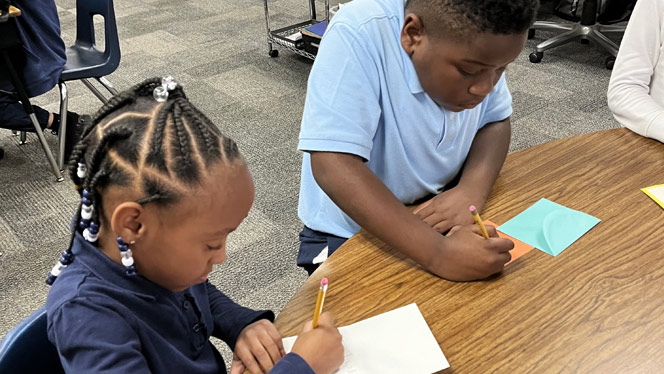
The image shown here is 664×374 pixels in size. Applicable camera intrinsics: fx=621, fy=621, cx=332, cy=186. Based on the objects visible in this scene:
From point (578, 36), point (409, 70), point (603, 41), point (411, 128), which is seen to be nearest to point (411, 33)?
point (409, 70)

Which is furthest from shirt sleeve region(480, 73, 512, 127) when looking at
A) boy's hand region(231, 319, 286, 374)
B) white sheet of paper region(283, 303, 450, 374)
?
boy's hand region(231, 319, 286, 374)

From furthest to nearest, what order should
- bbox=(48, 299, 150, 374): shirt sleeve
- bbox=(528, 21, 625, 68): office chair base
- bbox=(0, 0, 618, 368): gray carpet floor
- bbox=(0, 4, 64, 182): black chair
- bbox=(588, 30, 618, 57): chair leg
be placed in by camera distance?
bbox=(528, 21, 625, 68): office chair base → bbox=(588, 30, 618, 57): chair leg → bbox=(0, 4, 64, 182): black chair → bbox=(0, 0, 618, 368): gray carpet floor → bbox=(48, 299, 150, 374): shirt sleeve

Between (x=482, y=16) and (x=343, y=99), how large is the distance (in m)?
0.26

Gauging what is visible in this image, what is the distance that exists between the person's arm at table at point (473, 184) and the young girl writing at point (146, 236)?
327 mm

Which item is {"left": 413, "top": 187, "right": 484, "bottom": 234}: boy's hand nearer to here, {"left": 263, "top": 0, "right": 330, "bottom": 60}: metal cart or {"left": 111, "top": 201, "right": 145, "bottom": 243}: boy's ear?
{"left": 111, "top": 201, "right": 145, "bottom": 243}: boy's ear

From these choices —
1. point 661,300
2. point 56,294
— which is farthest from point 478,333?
point 56,294

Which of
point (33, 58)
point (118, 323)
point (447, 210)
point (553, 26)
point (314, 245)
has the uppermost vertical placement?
point (118, 323)

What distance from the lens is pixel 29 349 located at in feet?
2.54

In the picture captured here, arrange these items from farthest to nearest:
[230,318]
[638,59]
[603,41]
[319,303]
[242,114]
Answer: [603,41] → [242,114] → [638,59] → [230,318] → [319,303]

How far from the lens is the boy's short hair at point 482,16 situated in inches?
A: 35.1

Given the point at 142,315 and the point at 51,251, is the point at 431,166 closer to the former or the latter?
the point at 142,315

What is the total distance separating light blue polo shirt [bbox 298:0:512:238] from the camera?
1035 millimetres

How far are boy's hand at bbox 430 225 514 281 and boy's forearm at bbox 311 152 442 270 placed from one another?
0.13 feet

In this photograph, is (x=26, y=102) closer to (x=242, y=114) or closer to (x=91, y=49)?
(x=91, y=49)
